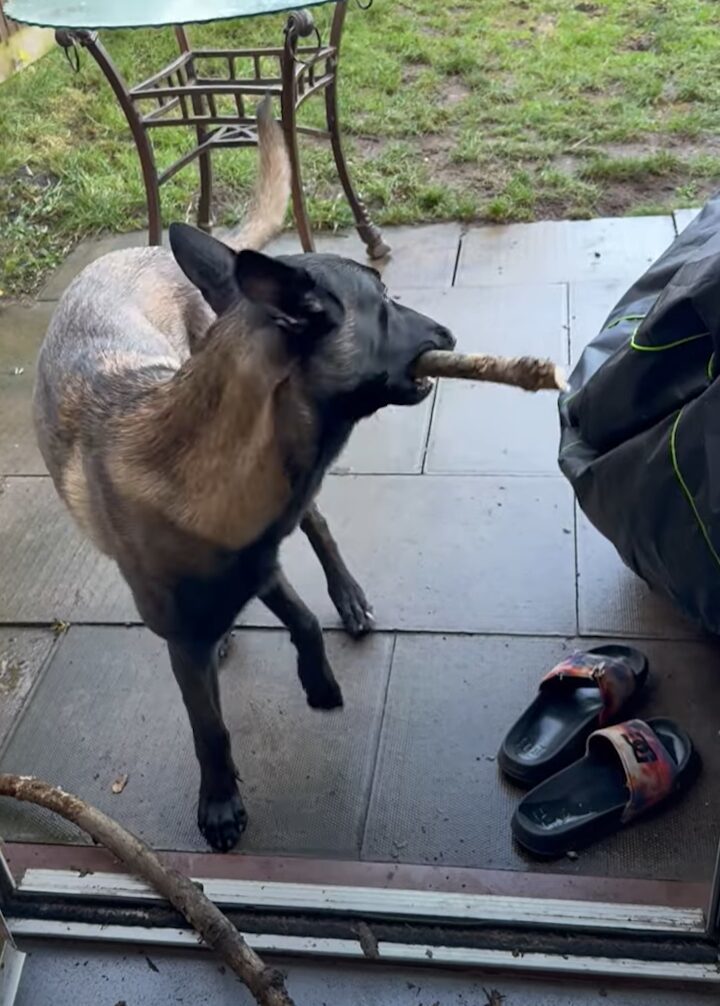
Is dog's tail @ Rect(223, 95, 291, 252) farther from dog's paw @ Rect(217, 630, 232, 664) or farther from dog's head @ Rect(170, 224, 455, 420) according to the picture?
dog's paw @ Rect(217, 630, 232, 664)

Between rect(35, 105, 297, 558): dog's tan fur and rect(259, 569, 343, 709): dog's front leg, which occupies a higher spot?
rect(35, 105, 297, 558): dog's tan fur

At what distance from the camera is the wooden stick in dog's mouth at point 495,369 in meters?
1.41

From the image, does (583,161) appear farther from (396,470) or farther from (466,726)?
(466,726)

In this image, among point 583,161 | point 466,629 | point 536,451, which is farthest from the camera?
point 583,161

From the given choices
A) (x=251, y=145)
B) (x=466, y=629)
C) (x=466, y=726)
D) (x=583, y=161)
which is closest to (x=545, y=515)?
(x=466, y=629)

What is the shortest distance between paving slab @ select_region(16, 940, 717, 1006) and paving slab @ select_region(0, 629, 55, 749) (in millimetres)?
577

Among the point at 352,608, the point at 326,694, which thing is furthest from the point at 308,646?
the point at 352,608

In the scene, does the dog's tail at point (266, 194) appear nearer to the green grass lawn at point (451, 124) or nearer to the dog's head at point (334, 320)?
the dog's head at point (334, 320)

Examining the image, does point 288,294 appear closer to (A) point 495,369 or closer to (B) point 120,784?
(A) point 495,369

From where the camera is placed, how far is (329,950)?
1.64m

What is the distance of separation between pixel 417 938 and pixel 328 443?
2.57ft

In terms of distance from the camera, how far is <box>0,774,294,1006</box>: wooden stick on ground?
157cm

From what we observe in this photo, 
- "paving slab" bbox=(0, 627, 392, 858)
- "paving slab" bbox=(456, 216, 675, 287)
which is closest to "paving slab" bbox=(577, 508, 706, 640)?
"paving slab" bbox=(0, 627, 392, 858)

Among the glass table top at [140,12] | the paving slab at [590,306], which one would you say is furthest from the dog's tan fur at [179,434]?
the paving slab at [590,306]
